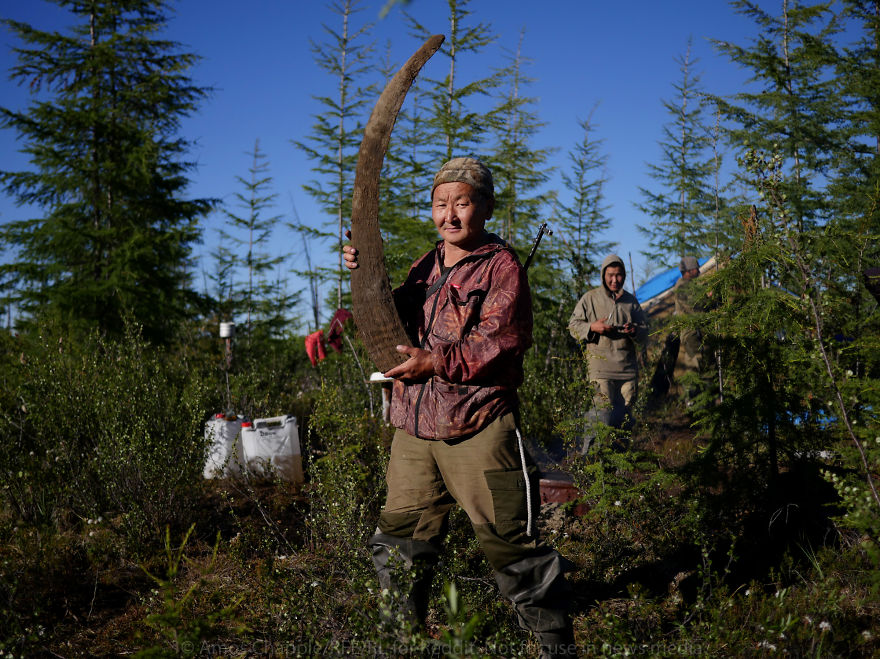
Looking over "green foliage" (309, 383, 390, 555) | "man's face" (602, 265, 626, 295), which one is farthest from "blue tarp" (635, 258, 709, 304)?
"green foliage" (309, 383, 390, 555)

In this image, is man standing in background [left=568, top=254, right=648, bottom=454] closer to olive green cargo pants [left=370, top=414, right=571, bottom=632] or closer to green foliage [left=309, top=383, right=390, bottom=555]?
green foliage [left=309, top=383, right=390, bottom=555]

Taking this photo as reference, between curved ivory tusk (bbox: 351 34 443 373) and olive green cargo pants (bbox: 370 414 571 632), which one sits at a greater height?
curved ivory tusk (bbox: 351 34 443 373)

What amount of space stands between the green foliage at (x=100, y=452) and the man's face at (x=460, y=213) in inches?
114

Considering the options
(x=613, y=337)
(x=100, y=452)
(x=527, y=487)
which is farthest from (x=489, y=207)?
(x=100, y=452)

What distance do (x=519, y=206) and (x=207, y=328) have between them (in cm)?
652

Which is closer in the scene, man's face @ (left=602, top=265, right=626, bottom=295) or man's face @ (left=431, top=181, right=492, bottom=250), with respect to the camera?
man's face @ (left=431, top=181, right=492, bottom=250)

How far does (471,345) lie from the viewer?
93.9 inches

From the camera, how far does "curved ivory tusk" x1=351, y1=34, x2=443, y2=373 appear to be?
8.48ft

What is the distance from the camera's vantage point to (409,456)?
2.63 m

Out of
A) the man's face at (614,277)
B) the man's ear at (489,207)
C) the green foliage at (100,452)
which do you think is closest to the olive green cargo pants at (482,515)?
the man's ear at (489,207)

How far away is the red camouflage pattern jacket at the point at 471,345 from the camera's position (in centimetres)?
238

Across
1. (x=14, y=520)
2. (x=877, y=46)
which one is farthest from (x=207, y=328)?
(x=877, y=46)

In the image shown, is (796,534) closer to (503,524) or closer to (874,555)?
(874,555)

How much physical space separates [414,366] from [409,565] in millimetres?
851
